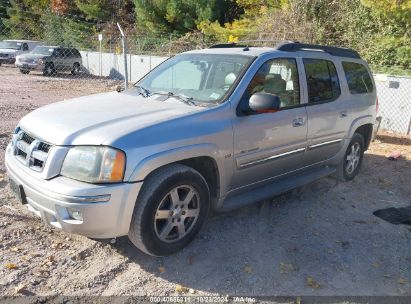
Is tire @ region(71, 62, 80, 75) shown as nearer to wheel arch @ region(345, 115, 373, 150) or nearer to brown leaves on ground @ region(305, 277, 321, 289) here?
wheel arch @ region(345, 115, 373, 150)

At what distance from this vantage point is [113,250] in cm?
388

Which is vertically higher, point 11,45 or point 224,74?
point 224,74

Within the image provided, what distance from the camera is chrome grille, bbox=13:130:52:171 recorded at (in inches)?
135

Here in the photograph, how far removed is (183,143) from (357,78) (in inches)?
136

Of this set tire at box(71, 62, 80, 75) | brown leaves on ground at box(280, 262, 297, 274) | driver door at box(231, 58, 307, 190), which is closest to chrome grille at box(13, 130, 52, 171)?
driver door at box(231, 58, 307, 190)

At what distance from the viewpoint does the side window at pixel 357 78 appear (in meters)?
5.77

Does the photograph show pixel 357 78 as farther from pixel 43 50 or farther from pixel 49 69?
pixel 43 50

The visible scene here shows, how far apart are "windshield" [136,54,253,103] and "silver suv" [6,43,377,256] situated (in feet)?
0.05

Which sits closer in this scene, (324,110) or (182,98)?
(182,98)

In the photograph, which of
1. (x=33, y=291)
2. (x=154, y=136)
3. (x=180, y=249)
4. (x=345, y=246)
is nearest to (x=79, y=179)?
(x=154, y=136)

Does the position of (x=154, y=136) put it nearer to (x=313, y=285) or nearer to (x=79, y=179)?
(x=79, y=179)

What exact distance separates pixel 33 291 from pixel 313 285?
2219 mm

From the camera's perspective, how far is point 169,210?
3.69 m

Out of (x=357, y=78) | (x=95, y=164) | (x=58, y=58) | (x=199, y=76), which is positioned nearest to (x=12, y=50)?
(x=58, y=58)
